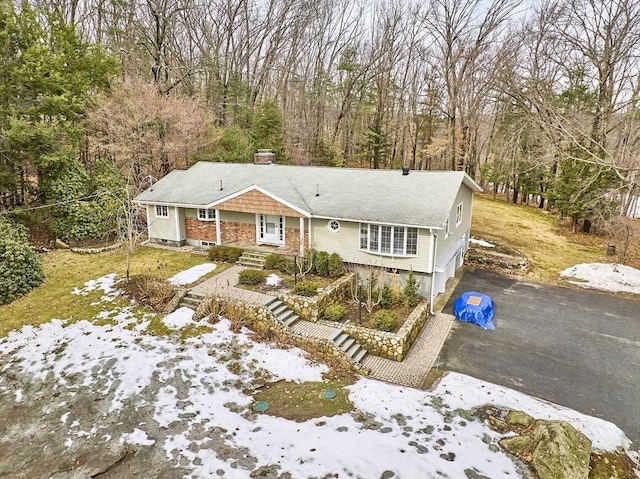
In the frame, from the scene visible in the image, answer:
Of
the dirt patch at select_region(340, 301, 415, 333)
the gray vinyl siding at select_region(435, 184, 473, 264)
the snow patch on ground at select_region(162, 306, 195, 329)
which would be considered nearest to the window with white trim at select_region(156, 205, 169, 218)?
the snow patch on ground at select_region(162, 306, 195, 329)

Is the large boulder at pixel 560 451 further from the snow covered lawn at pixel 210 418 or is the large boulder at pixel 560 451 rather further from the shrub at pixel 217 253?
the shrub at pixel 217 253

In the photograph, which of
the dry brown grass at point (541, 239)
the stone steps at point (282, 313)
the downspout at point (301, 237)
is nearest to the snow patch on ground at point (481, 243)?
the dry brown grass at point (541, 239)

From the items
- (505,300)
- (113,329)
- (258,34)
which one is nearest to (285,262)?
(113,329)

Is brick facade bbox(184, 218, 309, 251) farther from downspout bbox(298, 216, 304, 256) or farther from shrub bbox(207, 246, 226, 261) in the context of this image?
shrub bbox(207, 246, 226, 261)

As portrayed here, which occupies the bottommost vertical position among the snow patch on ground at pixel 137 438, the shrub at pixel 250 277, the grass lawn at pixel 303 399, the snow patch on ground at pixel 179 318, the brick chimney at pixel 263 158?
the grass lawn at pixel 303 399

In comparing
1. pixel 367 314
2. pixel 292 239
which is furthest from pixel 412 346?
pixel 292 239

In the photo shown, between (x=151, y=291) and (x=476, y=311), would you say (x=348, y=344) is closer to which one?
(x=476, y=311)
